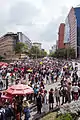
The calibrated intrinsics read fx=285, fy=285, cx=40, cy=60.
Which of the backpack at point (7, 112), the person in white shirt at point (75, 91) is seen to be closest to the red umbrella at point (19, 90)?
the backpack at point (7, 112)

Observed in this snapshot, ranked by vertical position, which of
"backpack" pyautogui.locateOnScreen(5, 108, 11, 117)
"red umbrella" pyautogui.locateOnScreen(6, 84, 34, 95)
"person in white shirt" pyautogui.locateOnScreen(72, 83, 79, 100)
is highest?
"red umbrella" pyautogui.locateOnScreen(6, 84, 34, 95)

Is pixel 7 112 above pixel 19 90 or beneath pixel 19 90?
beneath

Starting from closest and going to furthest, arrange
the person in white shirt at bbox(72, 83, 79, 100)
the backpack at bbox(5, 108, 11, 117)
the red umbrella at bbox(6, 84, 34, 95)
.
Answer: the backpack at bbox(5, 108, 11, 117) → the red umbrella at bbox(6, 84, 34, 95) → the person in white shirt at bbox(72, 83, 79, 100)

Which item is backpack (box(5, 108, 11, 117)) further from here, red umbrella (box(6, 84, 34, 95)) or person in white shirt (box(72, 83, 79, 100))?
person in white shirt (box(72, 83, 79, 100))

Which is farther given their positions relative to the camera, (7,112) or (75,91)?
(75,91)

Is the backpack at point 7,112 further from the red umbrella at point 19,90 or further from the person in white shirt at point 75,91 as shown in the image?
the person in white shirt at point 75,91

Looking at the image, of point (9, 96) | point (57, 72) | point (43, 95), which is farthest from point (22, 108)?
point (57, 72)

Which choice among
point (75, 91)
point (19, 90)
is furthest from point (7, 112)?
point (75, 91)

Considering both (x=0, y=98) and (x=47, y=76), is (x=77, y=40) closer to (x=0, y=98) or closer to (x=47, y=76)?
(x=47, y=76)

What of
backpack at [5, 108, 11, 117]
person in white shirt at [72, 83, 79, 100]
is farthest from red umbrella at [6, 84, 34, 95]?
person in white shirt at [72, 83, 79, 100]

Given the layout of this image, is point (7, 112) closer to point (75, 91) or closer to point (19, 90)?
point (19, 90)

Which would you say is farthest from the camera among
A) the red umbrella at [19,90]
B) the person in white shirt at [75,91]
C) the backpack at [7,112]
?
the person in white shirt at [75,91]

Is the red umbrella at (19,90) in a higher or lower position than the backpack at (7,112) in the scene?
higher

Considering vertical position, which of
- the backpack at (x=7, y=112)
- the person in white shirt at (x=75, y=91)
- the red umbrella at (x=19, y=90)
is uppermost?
the red umbrella at (x=19, y=90)
